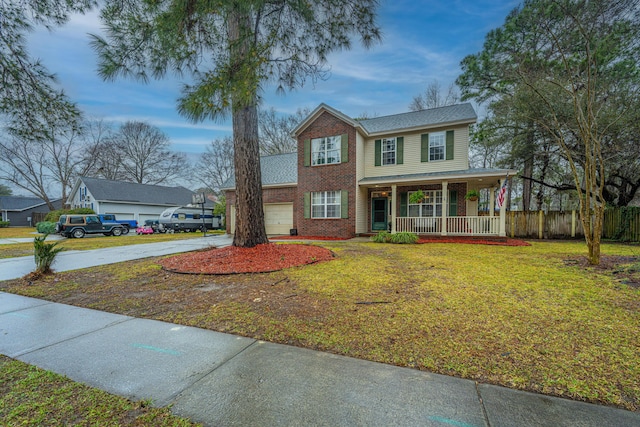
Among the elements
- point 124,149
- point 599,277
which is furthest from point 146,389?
point 124,149

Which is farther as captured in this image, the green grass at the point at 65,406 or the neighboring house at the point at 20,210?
the neighboring house at the point at 20,210

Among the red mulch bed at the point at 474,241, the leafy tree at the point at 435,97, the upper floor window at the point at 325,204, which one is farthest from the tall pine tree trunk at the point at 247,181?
the leafy tree at the point at 435,97

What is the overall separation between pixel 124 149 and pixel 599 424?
41305 millimetres

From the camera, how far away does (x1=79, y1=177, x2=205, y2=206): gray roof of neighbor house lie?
86.9ft

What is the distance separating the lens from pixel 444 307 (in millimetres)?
3541

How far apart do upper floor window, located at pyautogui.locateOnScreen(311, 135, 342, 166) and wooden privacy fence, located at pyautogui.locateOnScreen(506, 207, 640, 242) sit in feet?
32.7

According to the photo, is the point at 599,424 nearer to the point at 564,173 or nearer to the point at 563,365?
the point at 563,365

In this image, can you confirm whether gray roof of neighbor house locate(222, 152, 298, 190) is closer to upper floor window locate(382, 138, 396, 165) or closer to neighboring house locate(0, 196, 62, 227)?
upper floor window locate(382, 138, 396, 165)

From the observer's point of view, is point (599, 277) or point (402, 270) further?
point (402, 270)

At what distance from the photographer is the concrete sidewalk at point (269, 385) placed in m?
1.68

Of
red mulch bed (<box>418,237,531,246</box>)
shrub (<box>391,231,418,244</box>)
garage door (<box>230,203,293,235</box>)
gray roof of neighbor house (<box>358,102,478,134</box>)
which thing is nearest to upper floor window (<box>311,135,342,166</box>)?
gray roof of neighbor house (<box>358,102,478,134</box>)

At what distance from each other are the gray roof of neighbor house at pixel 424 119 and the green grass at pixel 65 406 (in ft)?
43.9

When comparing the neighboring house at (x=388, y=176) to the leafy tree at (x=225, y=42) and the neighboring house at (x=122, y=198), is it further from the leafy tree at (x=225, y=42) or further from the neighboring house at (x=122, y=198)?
the neighboring house at (x=122, y=198)

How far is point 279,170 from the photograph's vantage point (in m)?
17.1
